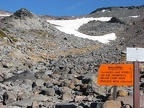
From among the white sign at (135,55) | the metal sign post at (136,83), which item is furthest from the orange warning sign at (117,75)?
the white sign at (135,55)

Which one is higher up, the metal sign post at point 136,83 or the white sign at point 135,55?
the white sign at point 135,55

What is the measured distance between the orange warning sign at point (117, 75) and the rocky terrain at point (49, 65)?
3.11 ft

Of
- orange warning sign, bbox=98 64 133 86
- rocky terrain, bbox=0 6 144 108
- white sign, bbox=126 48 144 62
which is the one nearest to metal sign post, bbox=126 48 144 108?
white sign, bbox=126 48 144 62

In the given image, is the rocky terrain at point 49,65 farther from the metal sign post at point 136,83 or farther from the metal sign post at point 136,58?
the metal sign post at point 136,58

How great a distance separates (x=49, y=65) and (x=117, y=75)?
16641 mm

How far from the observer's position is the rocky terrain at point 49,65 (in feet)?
46.9

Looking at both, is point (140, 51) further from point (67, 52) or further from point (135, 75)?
point (67, 52)

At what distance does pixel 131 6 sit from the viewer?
109250 mm

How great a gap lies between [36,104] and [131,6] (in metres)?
98.3

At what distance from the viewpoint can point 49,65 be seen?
90.0 ft

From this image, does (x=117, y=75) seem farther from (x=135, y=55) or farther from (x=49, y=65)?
(x=49, y=65)

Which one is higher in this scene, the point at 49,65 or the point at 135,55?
the point at 49,65

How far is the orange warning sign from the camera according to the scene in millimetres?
10852

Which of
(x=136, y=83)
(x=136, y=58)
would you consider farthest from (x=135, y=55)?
(x=136, y=83)
